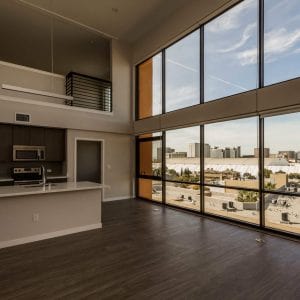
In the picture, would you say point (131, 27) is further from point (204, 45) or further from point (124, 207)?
point (124, 207)

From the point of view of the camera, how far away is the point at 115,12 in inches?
240

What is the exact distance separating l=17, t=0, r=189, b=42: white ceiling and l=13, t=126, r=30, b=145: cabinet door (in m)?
3.05

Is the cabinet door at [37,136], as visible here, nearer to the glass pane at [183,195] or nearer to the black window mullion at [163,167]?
the black window mullion at [163,167]

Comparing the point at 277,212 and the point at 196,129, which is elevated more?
the point at 196,129

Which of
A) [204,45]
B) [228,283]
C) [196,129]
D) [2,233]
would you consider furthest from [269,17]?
[2,233]

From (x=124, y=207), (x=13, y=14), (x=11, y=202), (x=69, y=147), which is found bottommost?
(x=124, y=207)

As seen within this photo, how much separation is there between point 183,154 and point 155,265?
3.56 meters

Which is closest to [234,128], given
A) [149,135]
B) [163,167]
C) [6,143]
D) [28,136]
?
[163,167]

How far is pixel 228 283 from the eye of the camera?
2.55 m

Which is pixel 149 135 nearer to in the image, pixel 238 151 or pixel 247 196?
pixel 238 151

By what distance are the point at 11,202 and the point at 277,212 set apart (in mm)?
4652

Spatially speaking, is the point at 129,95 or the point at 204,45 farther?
the point at 129,95

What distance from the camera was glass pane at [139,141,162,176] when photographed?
6.96 meters

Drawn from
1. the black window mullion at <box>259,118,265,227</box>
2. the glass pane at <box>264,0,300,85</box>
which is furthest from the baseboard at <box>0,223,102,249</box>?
the glass pane at <box>264,0,300,85</box>
